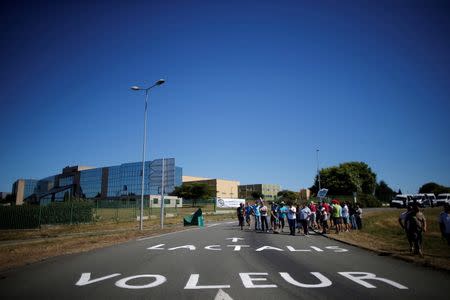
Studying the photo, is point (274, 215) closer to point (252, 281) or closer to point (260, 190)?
point (252, 281)

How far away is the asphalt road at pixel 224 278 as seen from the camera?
5551mm

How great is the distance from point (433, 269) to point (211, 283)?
5646 millimetres

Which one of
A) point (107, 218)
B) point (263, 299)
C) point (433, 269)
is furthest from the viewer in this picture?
point (107, 218)

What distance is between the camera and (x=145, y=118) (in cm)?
2530

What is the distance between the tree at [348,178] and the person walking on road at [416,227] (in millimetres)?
76313

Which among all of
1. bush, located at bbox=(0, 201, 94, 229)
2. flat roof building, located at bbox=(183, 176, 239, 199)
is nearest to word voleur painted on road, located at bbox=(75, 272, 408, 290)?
bush, located at bbox=(0, 201, 94, 229)

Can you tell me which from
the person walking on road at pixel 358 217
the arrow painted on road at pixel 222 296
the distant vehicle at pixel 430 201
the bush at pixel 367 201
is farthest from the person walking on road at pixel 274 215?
the bush at pixel 367 201

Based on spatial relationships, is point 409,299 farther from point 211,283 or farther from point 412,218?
point 412,218

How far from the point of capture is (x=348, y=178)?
3263 inches

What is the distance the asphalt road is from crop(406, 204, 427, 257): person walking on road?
1.42 meters

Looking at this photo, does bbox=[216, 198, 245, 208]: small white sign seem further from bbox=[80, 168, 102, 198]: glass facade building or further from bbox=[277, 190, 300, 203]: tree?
bbox=[80, 168, 102, 198]: glass facade building

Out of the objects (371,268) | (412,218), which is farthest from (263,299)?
(412,218)

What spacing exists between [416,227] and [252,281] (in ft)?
22.2

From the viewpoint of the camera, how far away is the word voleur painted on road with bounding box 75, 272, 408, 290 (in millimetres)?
6039
